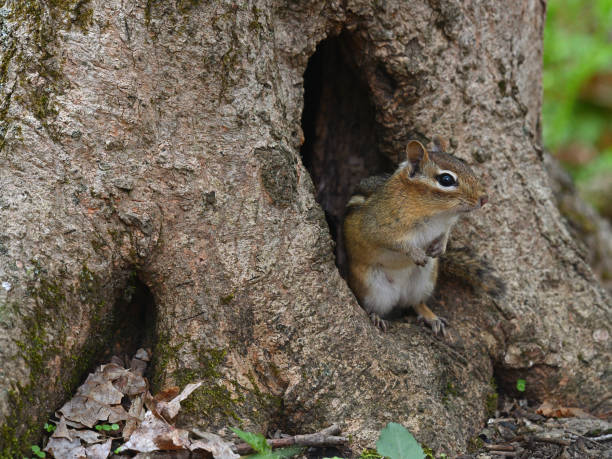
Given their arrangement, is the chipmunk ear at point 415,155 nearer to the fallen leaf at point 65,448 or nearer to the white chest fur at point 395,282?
the white chest fur at point 395,282

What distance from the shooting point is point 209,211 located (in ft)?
10.9

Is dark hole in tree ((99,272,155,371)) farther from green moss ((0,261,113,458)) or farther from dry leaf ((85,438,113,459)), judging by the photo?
dry leaf ((85,438,113,459))

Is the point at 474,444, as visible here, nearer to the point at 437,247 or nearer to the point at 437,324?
the point at 437,324

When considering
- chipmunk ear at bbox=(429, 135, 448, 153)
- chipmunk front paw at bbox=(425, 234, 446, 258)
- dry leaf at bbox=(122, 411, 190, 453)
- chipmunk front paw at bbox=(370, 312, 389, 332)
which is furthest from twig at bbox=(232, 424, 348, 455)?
chipmunk ear at bbox=(429, 135, 448, 153)

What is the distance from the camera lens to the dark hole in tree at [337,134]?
4797mm

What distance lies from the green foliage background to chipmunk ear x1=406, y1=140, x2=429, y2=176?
4547mm

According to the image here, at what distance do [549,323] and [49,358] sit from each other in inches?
121

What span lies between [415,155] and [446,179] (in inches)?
9.5

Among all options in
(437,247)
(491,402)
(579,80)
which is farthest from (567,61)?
(491,402)

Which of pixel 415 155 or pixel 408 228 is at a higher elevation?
pixel 415 155

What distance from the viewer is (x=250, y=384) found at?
332 cm

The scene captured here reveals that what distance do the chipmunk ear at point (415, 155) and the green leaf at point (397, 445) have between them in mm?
1649

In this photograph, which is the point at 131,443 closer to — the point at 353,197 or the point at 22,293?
the point at 22,293

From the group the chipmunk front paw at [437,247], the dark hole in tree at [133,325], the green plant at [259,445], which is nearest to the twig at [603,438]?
the chipmunk front paw at [437,247]
